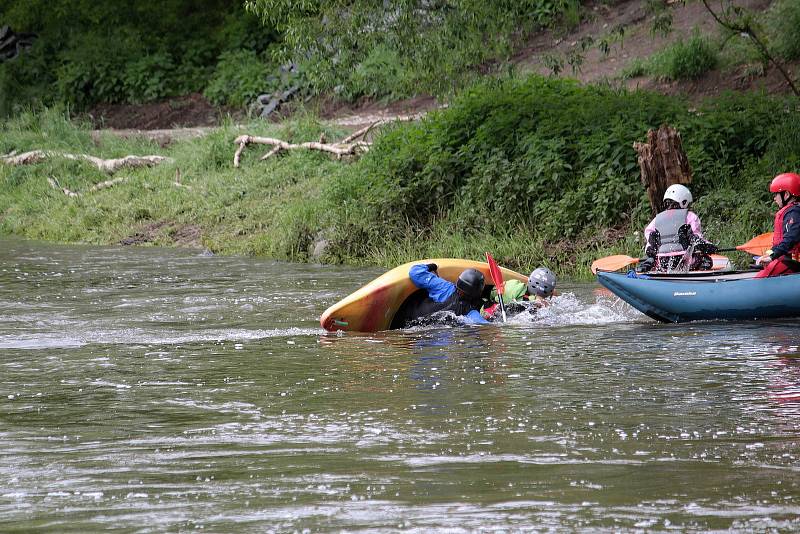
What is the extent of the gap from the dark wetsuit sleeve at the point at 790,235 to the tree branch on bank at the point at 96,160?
16007mm

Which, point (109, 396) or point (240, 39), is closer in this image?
point (109, 396)

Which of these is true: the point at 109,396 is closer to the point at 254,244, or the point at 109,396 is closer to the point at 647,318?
the point at 647,318

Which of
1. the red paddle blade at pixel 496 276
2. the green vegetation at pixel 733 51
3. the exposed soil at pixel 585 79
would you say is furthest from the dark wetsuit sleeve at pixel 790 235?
the green vegetation at pixel 733 51

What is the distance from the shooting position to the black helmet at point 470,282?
10.6 meters

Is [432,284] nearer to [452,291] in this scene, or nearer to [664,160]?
[452,291]

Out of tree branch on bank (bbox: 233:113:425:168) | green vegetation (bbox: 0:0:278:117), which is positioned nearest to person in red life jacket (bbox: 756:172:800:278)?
tree branch on bank (bbox: 233:113:425:168)

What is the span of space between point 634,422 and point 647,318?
4951 mm

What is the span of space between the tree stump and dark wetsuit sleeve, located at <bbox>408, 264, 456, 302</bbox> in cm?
402

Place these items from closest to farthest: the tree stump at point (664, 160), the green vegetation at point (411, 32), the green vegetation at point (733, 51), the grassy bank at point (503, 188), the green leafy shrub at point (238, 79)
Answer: the tree stump at point (664, 160), the grassy bank at point (503, 188), the green vegetation at point (411, 32), the green vegetation at point (733, 51), the green leafy shrub at point (238, 79)

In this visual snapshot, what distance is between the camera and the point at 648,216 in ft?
48.0

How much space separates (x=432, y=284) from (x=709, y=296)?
2337mm

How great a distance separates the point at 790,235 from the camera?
34.7 feet

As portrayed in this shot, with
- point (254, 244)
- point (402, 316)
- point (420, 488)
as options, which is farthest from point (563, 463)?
point (254, 244)

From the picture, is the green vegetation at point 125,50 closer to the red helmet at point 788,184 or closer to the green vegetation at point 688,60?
the green vegetation at point 688,60
